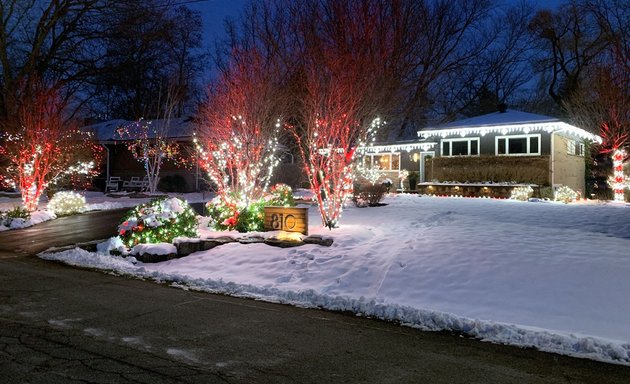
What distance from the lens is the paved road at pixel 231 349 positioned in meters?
4.91

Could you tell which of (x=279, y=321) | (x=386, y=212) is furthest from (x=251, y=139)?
(x=279, y=321)

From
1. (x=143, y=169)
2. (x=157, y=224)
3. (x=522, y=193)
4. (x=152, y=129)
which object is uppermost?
(x=152, y=129)

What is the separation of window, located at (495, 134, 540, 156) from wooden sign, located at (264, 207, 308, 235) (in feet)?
58.8

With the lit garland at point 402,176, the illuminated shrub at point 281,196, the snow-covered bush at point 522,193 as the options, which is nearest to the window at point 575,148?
the snow-covered bush at point 522,193

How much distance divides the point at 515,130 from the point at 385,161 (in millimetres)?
10277

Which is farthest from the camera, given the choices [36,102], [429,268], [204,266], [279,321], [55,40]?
[55,40]

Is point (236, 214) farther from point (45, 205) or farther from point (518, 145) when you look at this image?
point (518, 145)

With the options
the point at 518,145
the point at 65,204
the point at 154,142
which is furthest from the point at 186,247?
the point at 154,142

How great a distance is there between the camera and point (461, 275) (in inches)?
358

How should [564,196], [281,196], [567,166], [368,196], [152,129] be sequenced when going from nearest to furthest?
[281,196] < [368,196] < [564,196] < [567,166] < [152,129]

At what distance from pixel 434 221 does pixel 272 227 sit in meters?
4.93

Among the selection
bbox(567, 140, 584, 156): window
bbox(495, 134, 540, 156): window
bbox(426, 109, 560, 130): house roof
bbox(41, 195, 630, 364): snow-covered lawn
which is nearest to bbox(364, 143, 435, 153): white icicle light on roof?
bbox(426, 109, 560, 130): house roof

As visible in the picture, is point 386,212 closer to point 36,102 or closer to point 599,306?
point 599,306

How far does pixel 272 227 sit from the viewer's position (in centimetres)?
1310
